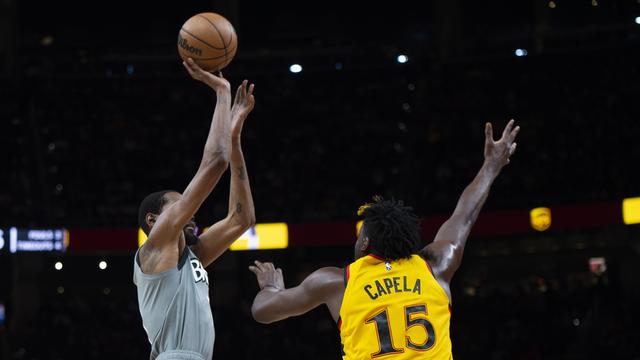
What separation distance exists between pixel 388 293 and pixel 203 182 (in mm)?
1023

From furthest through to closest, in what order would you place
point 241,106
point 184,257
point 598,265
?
point 598,265 < point 241,106 < point 184,257

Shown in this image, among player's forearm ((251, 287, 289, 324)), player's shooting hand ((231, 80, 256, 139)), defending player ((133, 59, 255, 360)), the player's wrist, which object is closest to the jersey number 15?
player's forearm ((251, 287, 289, 324))

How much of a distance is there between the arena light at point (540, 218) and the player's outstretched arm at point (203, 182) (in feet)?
44.7

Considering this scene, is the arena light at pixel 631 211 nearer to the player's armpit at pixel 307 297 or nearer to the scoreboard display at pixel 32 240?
the scoreboard display at pixel 32 240

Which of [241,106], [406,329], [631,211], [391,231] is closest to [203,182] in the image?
[241,106]

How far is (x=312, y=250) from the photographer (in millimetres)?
22344

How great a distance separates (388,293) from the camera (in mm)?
3803

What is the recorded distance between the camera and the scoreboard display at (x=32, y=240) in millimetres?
16938

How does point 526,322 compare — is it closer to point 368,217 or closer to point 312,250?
point 312,250

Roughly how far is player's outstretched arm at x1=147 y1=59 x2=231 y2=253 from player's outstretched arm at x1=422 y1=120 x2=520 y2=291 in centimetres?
103

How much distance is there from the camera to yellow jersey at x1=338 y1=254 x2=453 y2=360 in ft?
12.2

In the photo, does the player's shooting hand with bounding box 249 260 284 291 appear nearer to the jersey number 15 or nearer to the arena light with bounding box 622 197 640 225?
the jersey number 15

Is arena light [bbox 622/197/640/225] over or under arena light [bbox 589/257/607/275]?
over

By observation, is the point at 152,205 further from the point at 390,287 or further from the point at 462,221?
the point at 462,221
